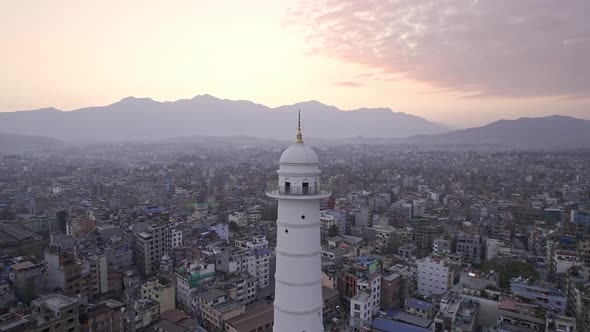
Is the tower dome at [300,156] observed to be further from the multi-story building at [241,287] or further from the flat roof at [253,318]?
the multi-story building at [241,287]

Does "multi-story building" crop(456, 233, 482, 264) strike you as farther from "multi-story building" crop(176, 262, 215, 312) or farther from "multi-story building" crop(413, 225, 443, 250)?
"multi-story building" crop(176, 262, 215, 312)

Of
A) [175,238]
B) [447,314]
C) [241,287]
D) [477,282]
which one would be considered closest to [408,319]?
[447,314]

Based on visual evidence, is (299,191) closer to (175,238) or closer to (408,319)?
(408,319)

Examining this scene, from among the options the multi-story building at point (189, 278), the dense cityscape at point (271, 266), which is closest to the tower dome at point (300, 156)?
the dense cityscape at point (271, 266)

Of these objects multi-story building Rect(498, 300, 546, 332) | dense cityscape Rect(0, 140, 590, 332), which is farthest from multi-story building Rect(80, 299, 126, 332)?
multi-story building Rect(498, 300, 546, 332)

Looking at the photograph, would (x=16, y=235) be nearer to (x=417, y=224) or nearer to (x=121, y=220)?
(x=121, y=220)

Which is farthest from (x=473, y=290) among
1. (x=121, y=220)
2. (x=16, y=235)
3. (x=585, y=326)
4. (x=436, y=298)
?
(x=16, y=235)
